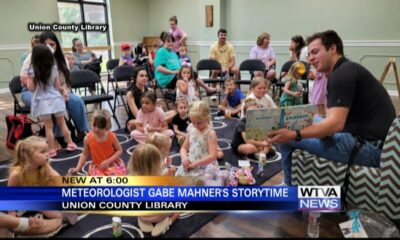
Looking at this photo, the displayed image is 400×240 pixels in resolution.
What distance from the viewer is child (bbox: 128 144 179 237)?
183 centimetres

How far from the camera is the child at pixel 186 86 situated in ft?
13.9

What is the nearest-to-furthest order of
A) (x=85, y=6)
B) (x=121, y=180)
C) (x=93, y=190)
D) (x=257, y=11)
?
1. (x=93, y=190)
2. (x=121, y=180)
3. (x=257, y=11)
4. (x=85, y=6)

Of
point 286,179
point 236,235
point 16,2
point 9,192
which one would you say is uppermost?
point 16,2

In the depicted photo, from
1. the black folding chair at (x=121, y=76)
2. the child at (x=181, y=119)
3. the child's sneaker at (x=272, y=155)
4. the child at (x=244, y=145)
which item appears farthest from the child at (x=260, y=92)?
the black folding chair at (x=121, y=76)

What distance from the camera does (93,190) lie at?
175 centimetres

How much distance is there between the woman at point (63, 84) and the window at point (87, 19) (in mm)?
5668

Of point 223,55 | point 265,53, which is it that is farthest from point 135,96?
point 265,53

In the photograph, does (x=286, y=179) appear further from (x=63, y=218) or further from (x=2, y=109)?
(x=2, y=109)

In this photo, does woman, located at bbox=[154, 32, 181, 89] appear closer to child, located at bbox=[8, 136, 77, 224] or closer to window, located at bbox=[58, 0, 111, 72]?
child, located at bbox=[8, 136, 77, 224]

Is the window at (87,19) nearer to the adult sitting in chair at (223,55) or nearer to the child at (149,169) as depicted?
the adult sitting in chair at (223,55)

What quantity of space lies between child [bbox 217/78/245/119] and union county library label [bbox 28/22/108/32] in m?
5.78

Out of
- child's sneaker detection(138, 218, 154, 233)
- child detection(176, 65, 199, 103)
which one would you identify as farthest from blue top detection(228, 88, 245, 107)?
child's sneaker detection(138, 218, 154, 233)

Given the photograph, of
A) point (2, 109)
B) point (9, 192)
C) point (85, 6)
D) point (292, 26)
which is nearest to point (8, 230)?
point (9, 192)

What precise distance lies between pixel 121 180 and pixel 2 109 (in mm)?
A: 4829
